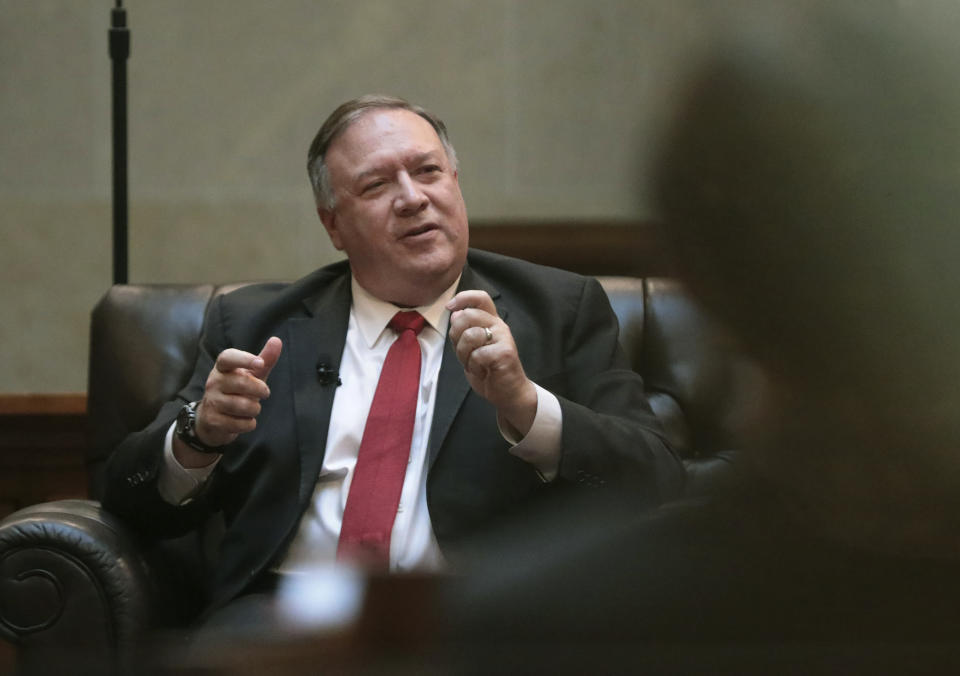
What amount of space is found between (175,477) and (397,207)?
65 centimetres

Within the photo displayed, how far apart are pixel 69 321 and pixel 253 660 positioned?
346cm

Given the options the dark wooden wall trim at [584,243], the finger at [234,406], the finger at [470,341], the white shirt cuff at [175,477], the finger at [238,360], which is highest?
the dark wooden wall trim at [584,243]

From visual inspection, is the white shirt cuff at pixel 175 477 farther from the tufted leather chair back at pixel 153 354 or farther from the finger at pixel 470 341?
the finger at pixel 470 341

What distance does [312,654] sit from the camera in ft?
1.93

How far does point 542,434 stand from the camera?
5.95ft

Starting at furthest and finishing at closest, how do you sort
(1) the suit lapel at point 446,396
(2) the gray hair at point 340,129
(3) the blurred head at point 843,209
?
1. (2) the gray hair at point 340,129
2. (1) the suit lapel at point 446,396
3. (3) the blurred head at point 843,209

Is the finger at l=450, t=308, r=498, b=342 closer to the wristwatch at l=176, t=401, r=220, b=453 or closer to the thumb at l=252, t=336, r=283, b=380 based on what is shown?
the thumb at l=252, t=336, r=283, b=380

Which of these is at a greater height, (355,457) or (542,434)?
(542,434)

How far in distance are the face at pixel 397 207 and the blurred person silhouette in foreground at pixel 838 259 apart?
5.21 ft

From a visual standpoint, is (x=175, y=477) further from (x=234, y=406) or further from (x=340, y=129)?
(x=340, y=129)

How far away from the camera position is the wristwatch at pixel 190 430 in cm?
192

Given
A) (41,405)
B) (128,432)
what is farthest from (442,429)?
(41,405)

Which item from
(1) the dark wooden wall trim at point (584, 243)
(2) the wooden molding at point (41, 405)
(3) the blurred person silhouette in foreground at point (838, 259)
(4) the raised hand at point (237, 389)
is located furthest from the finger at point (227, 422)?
(2) the wooden molding at point (41, 405)

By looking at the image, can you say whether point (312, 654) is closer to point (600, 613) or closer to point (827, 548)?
point (600, 613)
